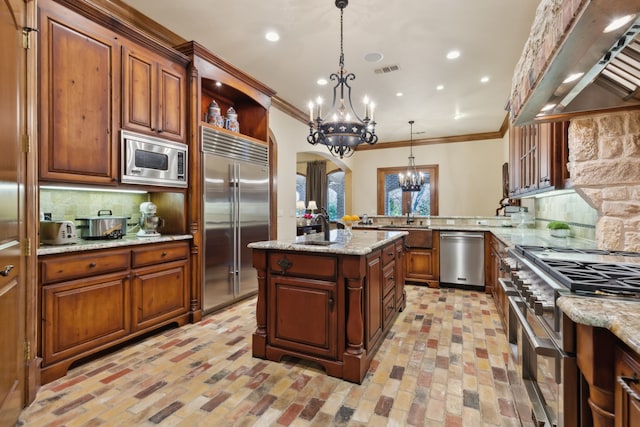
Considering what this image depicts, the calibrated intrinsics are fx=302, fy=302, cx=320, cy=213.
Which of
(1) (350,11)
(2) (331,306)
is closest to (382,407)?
(2) (331,306)

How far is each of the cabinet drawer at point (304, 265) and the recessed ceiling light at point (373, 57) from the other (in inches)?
103

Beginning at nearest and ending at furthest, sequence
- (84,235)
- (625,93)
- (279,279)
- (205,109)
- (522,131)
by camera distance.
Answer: (625,93), (279,279), (84,235), (522,131), (205,109)

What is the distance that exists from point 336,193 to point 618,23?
963 cm

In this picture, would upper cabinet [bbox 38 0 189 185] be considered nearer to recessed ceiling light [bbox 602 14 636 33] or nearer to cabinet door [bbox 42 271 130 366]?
cabinet door [bbox 42 271 130 366]

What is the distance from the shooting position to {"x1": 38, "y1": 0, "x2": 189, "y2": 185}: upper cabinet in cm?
215

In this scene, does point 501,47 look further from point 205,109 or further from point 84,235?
point 84,235

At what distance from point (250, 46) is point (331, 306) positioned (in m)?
2.95

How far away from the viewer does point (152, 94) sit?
2814mm

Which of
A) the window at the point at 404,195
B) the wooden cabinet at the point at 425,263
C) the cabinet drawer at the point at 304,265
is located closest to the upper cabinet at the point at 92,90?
the cabinet drawer at the point at 304,265

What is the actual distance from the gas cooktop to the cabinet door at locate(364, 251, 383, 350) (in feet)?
3.31

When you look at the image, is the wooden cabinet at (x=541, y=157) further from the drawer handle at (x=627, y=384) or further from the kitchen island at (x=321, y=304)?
the drawer handle at (x=627, y=384)

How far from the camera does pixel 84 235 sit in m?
2.56

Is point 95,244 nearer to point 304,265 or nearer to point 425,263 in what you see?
point 304,265

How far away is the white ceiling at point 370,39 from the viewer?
2.70m
